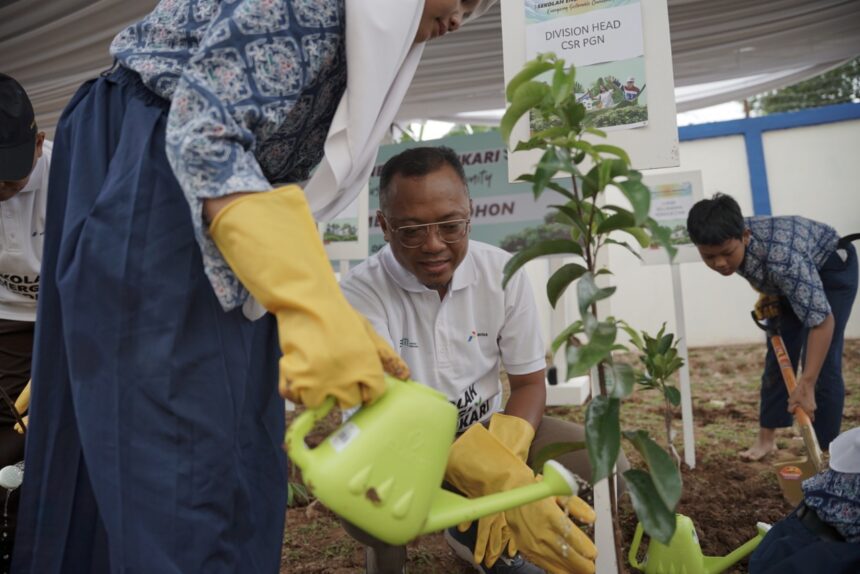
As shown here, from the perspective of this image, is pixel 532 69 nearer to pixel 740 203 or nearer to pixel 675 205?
pixel 675 205

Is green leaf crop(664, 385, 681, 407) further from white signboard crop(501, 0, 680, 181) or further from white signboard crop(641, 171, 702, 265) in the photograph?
white signboard crop(641, 171, 702, 265)

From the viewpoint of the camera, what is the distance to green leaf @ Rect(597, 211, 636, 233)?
1.00 meters

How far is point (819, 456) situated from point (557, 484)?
1.83 metres

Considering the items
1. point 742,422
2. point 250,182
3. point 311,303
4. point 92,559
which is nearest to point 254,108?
point 250,182

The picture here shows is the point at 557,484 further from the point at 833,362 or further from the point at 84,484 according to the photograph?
the point at 833,362

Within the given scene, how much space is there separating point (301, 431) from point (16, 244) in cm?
125

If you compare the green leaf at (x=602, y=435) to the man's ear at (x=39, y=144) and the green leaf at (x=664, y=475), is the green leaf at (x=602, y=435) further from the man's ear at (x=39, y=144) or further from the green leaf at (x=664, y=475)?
the man's ear at (x=39, y=144)

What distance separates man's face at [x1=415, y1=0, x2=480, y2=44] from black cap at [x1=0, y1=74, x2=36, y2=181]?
982 mm

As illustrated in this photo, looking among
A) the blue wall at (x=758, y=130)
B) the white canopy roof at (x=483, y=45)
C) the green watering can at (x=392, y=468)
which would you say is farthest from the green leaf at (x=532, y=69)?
the blue wall at (x=758, y=130)

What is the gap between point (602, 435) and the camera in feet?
3.12

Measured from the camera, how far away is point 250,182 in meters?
0.83

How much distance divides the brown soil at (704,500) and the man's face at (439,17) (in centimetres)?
161

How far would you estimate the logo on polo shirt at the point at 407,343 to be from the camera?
1.82m

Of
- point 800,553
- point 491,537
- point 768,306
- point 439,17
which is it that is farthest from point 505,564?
point 768,306
